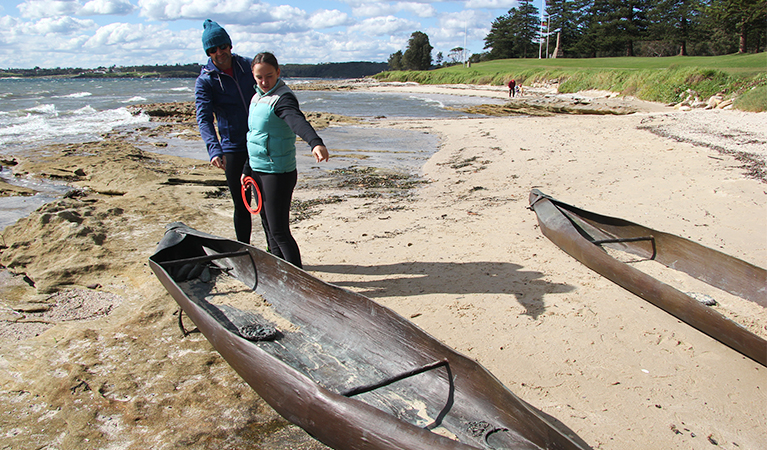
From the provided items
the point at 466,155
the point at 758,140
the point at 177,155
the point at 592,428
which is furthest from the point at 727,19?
the point at 592,428

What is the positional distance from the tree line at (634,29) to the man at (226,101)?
4304 cm

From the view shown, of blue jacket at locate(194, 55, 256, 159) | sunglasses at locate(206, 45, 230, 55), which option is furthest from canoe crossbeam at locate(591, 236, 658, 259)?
sunglasses at locate(206, 45, 230, 55)

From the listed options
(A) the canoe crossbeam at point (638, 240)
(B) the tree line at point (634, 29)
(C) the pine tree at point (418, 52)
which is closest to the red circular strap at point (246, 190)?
(A) the canoe crossbeam at point (638, 240)

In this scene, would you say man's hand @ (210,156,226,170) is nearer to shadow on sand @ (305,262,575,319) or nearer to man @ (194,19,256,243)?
man @ (194,19,256,243)

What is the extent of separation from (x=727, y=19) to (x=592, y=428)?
45.6 m

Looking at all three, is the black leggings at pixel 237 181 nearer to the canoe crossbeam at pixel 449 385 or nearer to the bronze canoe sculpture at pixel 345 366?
the bronze canoe sculpture at pixel 345 366

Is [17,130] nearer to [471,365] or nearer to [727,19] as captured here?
[471,365]

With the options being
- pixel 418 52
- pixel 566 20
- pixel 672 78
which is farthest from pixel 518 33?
pixel 672 78

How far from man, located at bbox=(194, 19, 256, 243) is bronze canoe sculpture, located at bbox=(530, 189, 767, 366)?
333 cm

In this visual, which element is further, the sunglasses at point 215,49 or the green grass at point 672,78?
the green grass at point 672,78

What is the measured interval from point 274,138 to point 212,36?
1.05 m

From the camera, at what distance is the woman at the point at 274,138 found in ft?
10.3

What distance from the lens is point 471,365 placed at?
223cm

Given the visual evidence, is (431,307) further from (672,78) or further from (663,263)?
(672,78)
